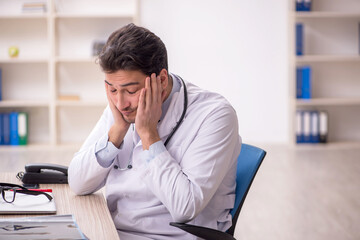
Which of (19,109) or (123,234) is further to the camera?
(19,109)

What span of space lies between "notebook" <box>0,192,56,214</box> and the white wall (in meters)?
4.61

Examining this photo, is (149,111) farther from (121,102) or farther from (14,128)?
(14,128)

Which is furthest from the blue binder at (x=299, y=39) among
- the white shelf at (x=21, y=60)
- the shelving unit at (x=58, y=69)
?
the white shelf at (x=21, y=60)

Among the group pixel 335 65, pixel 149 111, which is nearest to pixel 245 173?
pixel 149 111

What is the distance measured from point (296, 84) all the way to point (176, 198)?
4696mm

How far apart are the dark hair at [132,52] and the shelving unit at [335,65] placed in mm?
4670

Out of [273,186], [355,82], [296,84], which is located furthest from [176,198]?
[355,82]

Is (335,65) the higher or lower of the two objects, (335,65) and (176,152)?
the higher

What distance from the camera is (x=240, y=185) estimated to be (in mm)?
1764

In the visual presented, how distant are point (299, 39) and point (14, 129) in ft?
10.2

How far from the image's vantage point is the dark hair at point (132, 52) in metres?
1.56

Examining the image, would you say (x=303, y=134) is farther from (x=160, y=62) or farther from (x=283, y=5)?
(x=160, y=62)

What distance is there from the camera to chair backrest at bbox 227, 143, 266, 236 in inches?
68.1

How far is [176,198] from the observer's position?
1.54m
